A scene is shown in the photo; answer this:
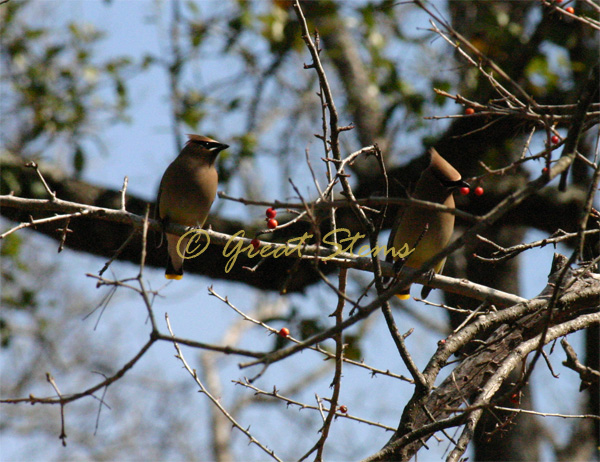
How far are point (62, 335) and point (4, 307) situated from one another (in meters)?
7.64

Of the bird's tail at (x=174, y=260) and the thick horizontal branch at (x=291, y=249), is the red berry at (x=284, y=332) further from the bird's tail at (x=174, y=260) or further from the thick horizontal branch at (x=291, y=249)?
the bird's tail at (x=174, y=260)

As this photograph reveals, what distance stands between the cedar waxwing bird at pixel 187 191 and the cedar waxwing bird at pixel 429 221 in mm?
1263

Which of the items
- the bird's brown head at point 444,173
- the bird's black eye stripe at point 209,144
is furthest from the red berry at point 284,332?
the bird's black eye stripe at point 209,144

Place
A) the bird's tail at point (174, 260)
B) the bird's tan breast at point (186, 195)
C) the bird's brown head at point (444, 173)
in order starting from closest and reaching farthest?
the bird's brown head at point (444, 173)
the bird's tan breast at point (186, 195)
the bird's tail at point (174, 260)

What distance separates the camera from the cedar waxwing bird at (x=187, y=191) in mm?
4762

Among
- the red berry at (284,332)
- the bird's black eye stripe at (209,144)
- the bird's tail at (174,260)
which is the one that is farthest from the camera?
the bird's black eye stripe at (209,144)

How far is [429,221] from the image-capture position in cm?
427

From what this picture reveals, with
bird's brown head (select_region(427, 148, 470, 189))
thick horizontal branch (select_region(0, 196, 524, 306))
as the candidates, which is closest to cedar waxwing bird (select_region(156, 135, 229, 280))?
thick horizontal branch (select_region(0, 196, 524, 306))

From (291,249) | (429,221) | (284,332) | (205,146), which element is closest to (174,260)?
(205,146)

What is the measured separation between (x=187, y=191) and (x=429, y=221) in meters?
1.58

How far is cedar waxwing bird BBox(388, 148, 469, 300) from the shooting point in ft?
14.1

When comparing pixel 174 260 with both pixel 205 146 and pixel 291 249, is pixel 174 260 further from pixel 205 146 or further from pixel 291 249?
pixel 291 249

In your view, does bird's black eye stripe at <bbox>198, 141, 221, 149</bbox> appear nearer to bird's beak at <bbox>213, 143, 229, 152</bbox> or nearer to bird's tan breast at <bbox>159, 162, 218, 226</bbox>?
bird's beak at <bbox>213, 143, 229, 152</bbox>

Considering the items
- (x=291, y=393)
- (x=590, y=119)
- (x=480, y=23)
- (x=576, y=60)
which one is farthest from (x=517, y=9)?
(x=291, y=393)
